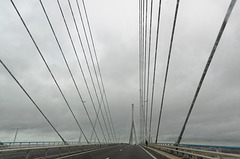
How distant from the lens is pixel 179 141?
1322 cm

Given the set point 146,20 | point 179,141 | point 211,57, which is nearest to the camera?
point 211,57

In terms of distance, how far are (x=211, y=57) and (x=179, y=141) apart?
23.7 ft

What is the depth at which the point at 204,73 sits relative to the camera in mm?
9703

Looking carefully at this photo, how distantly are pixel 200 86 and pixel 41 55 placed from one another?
12807 millimetres

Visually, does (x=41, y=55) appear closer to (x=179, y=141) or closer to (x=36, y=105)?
(x=36, y=105)

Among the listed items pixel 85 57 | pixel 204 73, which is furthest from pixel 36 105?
pixel 204 73

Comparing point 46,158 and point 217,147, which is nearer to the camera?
point 217,147

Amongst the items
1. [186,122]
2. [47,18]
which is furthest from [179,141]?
[47,18]

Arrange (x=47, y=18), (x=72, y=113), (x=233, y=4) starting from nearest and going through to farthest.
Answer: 1. (x=233, y=4)
2. (x=47, y=18)
3. (x=72, y=113)

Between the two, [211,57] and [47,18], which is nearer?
[211,57]

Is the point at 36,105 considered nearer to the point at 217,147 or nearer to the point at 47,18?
the point at 47,18

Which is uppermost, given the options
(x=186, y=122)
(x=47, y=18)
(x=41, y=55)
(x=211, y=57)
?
(x=47, y=18)

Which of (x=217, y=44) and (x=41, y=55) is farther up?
(x=41, y=55)

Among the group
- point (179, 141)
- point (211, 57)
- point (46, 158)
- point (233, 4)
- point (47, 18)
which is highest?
point (47, 18)
